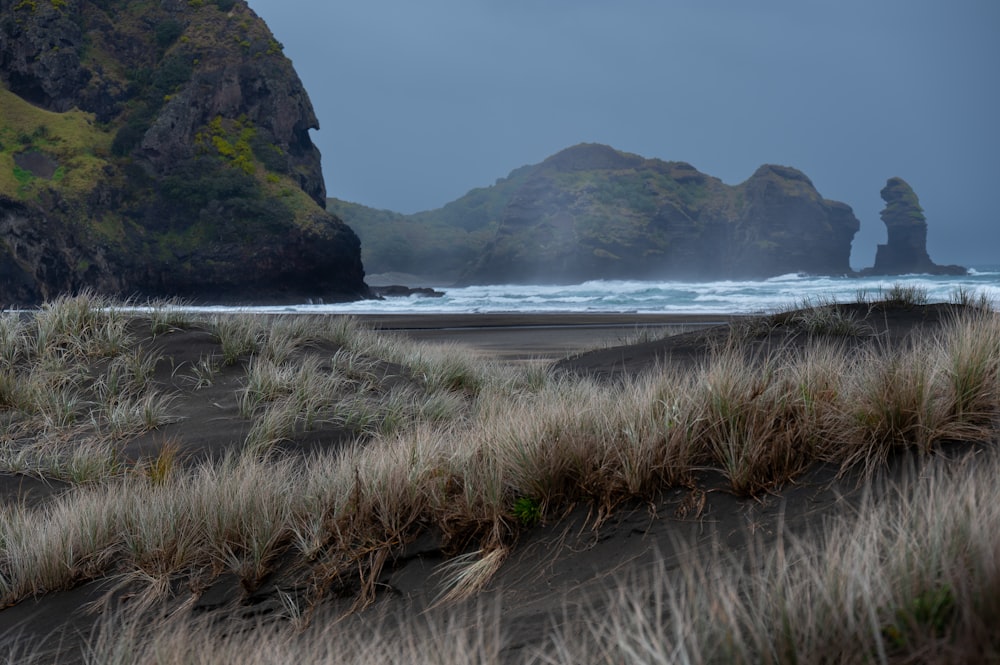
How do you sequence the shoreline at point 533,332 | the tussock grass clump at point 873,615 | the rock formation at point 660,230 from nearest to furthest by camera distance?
1. the tussock grass clump at point 873,615
2. the shoreline at point 533,332
3. the rock formation at point 660,230

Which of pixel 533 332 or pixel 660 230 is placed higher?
pixel 660 230

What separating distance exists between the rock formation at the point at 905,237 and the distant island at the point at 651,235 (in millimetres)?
194

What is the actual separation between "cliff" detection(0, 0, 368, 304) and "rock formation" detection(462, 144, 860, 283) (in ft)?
172

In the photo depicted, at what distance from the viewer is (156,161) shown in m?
48.3

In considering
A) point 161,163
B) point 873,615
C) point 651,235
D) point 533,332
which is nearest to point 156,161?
point 161,163

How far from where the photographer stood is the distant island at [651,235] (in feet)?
340

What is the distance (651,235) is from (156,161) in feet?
249

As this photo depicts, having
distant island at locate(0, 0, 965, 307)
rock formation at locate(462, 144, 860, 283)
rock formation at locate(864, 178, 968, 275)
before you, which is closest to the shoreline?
distant island at locate(0, 0, 965, 307)

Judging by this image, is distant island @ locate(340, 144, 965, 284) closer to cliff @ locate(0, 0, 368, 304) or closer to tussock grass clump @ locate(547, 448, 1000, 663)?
cliff @ locate(0, 0, 368, 304)

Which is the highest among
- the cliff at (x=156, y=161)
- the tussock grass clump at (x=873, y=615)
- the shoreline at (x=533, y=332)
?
the cliff at (x=156, y=161)

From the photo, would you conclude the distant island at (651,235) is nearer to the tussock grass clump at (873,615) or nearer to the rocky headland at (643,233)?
the rocky headland at (643,233)

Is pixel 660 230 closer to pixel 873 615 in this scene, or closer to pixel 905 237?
pixel 905 237

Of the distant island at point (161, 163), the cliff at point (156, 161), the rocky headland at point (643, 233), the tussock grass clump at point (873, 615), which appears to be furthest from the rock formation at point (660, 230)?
Result: the tussock grass clump at point (873, 615)

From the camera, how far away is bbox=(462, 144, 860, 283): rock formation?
103m
